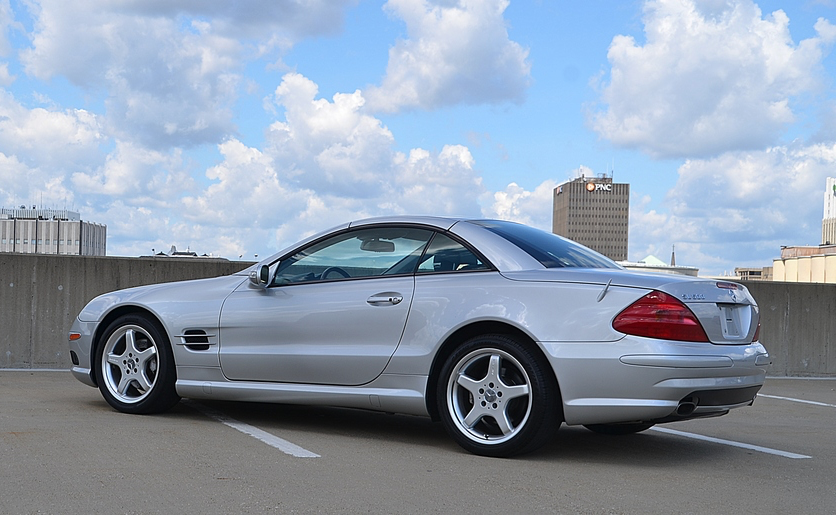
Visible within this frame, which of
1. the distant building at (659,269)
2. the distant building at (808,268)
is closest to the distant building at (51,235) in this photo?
the distant building at (659,269)

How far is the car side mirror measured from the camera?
6.24 meters

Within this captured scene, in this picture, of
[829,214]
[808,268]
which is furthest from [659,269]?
[829,214]

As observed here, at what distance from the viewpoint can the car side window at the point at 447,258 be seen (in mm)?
5676

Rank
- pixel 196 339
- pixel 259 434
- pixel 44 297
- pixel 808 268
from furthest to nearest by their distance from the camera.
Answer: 1. pixel 808 268
2. pixel 44 297
3. pixel 196 339
4. pixel 259 434

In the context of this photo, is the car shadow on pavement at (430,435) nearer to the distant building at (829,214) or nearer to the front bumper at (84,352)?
the front bumper at (84,352)

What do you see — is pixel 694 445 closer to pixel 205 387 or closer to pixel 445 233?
pixel 445 233

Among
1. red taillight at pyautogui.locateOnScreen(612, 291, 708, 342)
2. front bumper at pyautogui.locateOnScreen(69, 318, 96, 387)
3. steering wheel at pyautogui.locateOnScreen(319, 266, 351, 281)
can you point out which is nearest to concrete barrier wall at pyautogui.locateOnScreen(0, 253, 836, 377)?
front bumper at pyautogui.locateOnScreen(69, 318, 96, 387)

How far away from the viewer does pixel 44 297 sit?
10.5 meters

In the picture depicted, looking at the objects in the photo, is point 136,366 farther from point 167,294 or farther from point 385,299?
point 385,299

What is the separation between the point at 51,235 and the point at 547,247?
178ft

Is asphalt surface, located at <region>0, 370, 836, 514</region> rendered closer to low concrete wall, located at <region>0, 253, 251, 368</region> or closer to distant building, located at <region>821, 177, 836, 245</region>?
low concrete wall, located at <region>0, 253, 251, 368</region>

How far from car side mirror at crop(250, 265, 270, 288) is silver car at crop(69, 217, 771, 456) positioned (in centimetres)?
1

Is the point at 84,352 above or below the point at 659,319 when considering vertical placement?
below

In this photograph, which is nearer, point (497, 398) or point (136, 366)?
point (497, 398)
